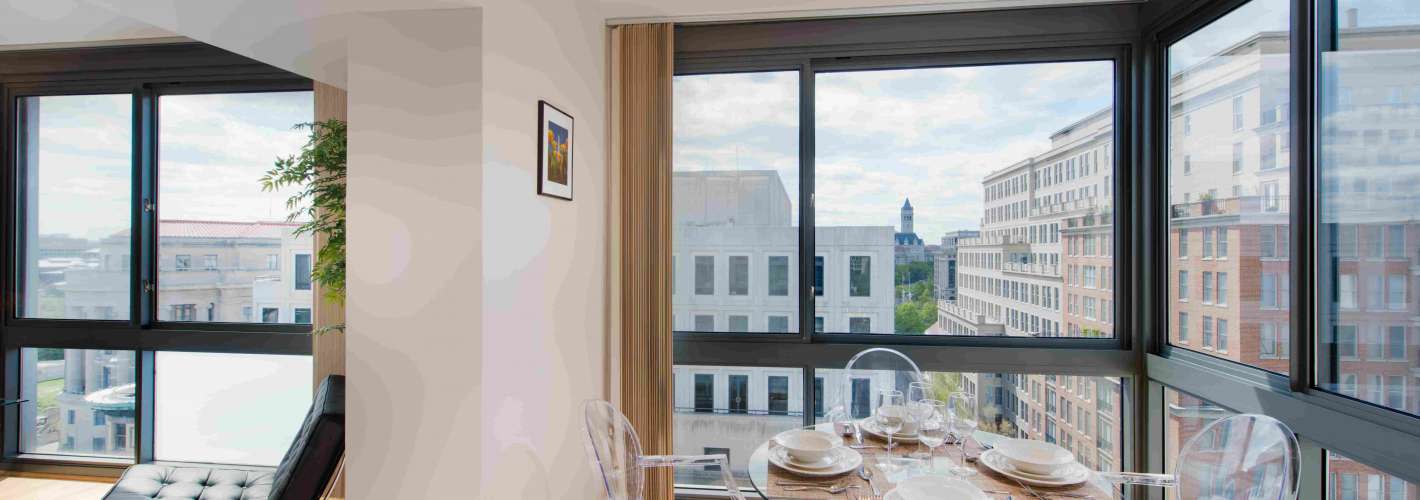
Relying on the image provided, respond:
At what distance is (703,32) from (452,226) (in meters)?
1.70

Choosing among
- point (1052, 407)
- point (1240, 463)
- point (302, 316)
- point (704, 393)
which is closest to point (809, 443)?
point (704, 393)

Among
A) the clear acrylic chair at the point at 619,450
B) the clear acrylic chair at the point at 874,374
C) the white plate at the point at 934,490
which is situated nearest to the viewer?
the white plate at the point at 934,490

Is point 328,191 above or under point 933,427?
above

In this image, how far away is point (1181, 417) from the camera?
7.90 feet

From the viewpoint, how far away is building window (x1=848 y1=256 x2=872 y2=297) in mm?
2820

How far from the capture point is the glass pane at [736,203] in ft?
9.40

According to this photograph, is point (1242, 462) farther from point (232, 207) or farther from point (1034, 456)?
point (232, 207)

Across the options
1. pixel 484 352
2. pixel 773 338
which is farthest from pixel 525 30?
pixel 773 338

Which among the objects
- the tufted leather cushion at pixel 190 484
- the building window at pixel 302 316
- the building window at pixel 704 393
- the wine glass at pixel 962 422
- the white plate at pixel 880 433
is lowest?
the tufted leather cushion at pixel 190 484

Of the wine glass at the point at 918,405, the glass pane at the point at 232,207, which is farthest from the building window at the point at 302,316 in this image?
the wine glass at the point at 918,405

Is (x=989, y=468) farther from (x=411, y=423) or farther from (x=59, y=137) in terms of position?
(x=59, y=137)

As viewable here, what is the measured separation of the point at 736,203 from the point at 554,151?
1.05 m

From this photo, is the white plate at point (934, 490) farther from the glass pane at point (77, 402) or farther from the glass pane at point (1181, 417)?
the glass pane at point (77, 402)

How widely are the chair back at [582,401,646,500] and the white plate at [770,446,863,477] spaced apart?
1.56ft
